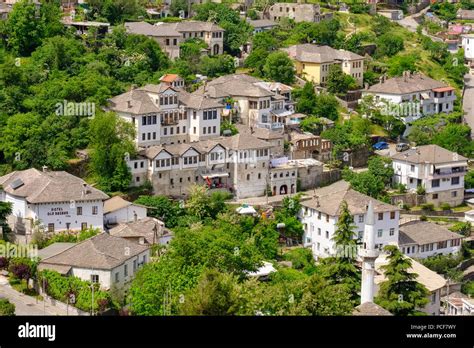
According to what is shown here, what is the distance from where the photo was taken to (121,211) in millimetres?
43656

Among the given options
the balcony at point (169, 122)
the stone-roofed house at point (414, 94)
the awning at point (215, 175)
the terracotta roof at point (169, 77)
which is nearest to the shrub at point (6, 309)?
the awning at point (215, 175)

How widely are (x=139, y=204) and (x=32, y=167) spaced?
550cm

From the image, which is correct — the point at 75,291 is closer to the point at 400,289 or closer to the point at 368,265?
the point at 368,265

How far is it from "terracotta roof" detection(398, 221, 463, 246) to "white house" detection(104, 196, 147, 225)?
12.3 m

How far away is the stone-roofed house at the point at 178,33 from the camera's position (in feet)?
207

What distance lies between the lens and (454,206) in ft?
185

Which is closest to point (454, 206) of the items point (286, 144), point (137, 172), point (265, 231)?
point (286, 144)

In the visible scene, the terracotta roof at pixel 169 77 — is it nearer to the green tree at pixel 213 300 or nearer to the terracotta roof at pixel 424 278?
the terracotta roof at pixel 424 278

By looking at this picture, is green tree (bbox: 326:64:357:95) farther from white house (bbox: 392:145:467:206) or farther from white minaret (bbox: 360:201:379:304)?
white minaret (bbox: 360:201:379:304)

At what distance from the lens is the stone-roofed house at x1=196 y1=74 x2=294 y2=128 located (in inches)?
2165

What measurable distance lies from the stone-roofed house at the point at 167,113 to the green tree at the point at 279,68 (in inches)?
384

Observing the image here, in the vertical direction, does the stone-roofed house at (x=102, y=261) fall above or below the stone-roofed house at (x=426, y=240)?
above

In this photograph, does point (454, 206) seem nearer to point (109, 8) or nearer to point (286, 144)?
point (286, 144)

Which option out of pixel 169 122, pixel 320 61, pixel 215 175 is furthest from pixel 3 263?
pixel 320 61
